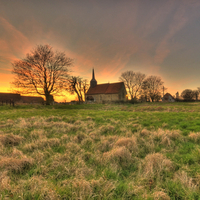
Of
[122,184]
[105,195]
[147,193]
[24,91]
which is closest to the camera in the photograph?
[105,195]

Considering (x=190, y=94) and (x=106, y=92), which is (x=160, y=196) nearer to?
(x=106, y=92)

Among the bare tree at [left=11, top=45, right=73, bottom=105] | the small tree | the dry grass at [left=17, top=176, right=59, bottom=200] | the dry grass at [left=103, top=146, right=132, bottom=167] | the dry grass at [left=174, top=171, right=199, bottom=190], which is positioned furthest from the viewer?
the small tree

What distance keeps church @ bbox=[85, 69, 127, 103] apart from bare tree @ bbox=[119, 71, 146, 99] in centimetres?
350

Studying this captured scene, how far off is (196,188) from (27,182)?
126 inches

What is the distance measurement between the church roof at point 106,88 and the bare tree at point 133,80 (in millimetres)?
4437

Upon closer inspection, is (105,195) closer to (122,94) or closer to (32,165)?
(32,165)

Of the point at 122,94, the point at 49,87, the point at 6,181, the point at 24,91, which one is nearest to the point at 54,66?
the point at 49,87

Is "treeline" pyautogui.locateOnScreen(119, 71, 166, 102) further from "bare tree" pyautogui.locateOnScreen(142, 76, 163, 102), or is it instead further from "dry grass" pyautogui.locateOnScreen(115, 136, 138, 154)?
"dry grass" pyautogui.locateOnScreen(115, 136, 138, 154)

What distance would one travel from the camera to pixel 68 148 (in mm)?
4090

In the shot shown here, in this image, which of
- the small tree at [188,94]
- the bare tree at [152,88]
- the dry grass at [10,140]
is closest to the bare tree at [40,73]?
the dry grass at [10,140]

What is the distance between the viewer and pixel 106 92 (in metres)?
51.0

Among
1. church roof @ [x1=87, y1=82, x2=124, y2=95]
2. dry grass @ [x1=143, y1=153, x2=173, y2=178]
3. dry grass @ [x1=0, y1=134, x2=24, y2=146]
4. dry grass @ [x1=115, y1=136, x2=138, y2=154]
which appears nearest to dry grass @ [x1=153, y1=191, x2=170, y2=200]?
dry grass @ [x1=143, y1=153, x2=173, y2=178]

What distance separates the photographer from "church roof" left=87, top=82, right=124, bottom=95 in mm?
49859

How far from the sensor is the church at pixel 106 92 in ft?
162
